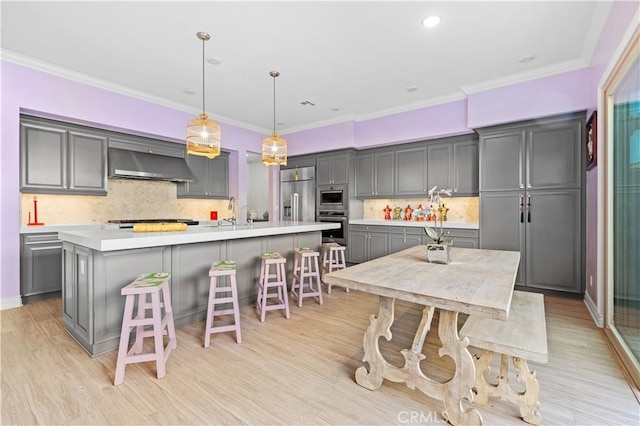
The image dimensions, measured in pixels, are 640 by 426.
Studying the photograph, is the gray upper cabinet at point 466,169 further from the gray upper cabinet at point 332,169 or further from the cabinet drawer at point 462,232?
the gray upper cabinet at point 332,169

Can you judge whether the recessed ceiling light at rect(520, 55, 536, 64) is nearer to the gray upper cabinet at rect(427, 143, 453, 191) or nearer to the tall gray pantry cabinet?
the tall gray pantry cabinet

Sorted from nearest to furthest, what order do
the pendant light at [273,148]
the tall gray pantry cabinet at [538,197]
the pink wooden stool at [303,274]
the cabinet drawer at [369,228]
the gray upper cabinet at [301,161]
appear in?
the pink wooden stool at [303,274] < the tall gray pantry cabinet at [538,197] < the pendant light at [273,148] < the cabinet drawer at [369,228] < the gray upper cabinet at [301,161]

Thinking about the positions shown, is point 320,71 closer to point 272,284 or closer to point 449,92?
point 449,92

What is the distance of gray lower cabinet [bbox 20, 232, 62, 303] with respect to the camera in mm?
3611

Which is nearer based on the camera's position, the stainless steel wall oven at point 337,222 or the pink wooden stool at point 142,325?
the pink wooden stool at point 142,325

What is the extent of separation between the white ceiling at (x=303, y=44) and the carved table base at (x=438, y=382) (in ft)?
8.52

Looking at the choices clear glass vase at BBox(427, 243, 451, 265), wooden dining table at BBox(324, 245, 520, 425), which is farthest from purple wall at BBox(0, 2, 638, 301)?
wooden dining table at BBox(324, 245, 520, 425)

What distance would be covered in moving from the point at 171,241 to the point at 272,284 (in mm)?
1097

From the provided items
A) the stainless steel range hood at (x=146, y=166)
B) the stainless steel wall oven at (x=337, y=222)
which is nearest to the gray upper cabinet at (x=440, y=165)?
the stainless steel wall oven at (x=337, y=222)

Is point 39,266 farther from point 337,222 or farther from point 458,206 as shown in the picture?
point 458,206

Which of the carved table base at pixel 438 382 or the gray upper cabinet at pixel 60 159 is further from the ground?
the gray upper cabinet at pixel 60 159

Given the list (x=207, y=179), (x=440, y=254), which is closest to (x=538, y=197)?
(x=440, y=254)

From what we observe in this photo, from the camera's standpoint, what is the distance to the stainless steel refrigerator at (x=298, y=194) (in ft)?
20.9

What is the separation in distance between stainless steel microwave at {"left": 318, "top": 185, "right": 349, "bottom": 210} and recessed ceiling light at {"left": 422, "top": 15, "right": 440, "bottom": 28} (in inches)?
131
